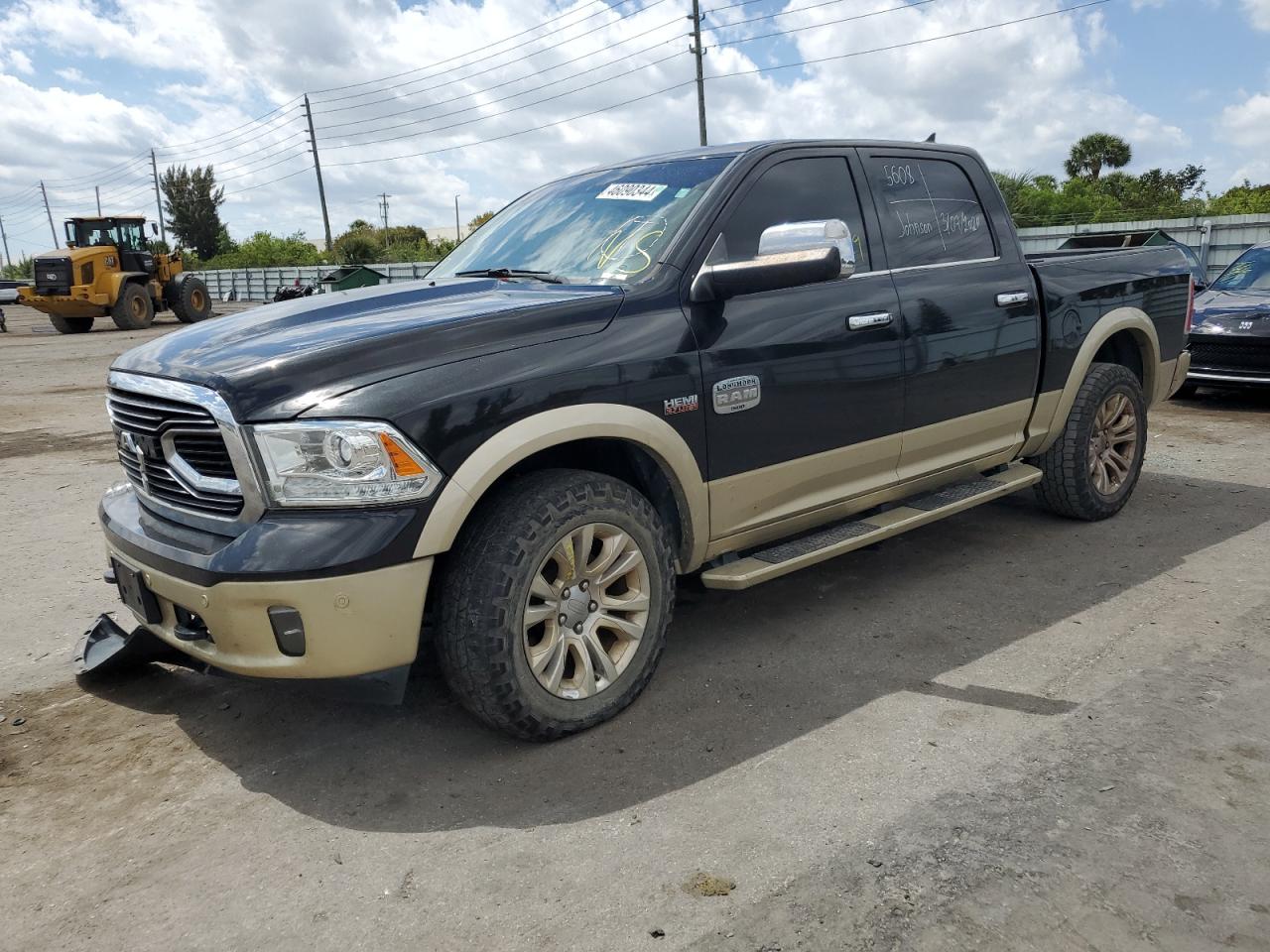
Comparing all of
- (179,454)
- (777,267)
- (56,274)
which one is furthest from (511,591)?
(56,274)

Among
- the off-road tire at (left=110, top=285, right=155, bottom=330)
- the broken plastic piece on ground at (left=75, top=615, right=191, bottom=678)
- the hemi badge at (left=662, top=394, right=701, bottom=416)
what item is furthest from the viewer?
the off-road tire at (left=110, top=285, right=155, bottom=330)

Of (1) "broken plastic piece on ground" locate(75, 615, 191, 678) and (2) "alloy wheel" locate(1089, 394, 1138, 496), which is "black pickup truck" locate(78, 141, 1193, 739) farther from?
(2) "alloy wheel" locate(1089, 394, 1138, 496)

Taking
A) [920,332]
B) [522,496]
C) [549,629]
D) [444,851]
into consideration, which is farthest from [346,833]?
[920,332]

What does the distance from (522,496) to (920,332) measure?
1.95 metres

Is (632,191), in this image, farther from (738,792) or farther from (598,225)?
(738,792)

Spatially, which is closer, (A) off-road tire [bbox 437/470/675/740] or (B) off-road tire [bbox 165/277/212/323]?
(A) off-road tire [bbox 437/470/675/740]

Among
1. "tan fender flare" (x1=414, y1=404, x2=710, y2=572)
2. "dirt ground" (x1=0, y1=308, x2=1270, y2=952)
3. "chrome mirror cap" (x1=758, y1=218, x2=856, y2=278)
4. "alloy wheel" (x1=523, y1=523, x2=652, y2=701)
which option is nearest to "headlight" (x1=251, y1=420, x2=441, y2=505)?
"tan fender flare" (x1=414, y1=404, x2=710, y2=572)

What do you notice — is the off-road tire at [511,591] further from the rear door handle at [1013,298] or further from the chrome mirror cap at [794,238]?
the rear door handle at [1013,298]

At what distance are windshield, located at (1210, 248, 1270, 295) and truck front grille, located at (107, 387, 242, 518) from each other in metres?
9.67

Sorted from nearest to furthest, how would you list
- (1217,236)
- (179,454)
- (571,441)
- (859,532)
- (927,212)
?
(179,454) < (571,441) < (859,532) < (927,212) < (1217,236)

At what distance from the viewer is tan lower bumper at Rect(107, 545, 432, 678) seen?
268cm

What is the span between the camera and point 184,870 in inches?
103

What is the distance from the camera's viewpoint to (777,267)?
3264 millimetres

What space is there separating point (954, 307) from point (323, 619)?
114 inches
